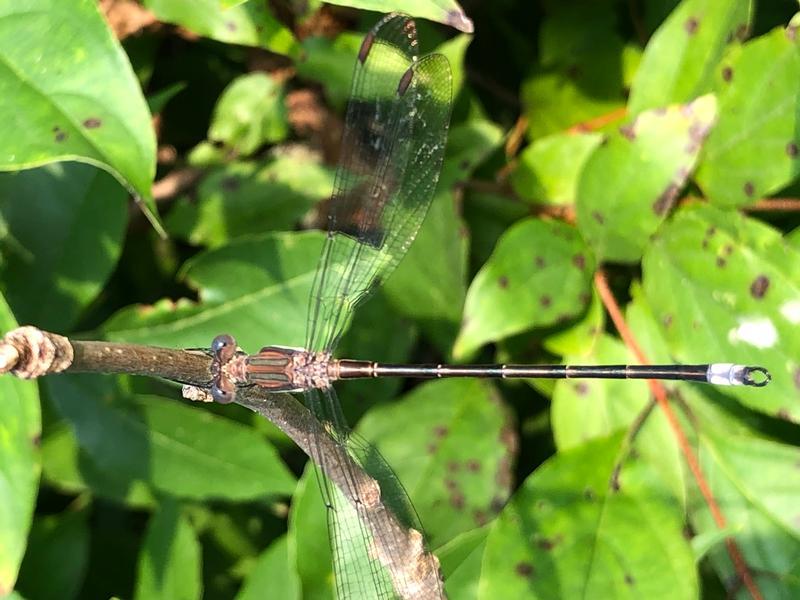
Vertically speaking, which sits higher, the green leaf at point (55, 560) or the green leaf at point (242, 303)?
the green leaf at point (242, 303)

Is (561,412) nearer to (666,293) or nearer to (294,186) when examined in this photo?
(666,293)

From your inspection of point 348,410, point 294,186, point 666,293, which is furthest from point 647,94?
point 348,410

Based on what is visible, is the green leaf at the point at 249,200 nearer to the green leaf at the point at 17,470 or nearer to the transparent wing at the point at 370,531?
the transparent wing at the point at 370,531

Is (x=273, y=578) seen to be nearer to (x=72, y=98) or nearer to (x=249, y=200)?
(x=249, y=200)

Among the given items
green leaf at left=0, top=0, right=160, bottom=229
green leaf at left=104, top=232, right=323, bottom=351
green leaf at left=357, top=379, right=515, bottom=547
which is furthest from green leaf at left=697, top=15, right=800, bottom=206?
green leaf at left=0, top=0, right=160, bottom=229

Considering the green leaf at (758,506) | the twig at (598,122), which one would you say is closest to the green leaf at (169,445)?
the green leaf at (758,506)
